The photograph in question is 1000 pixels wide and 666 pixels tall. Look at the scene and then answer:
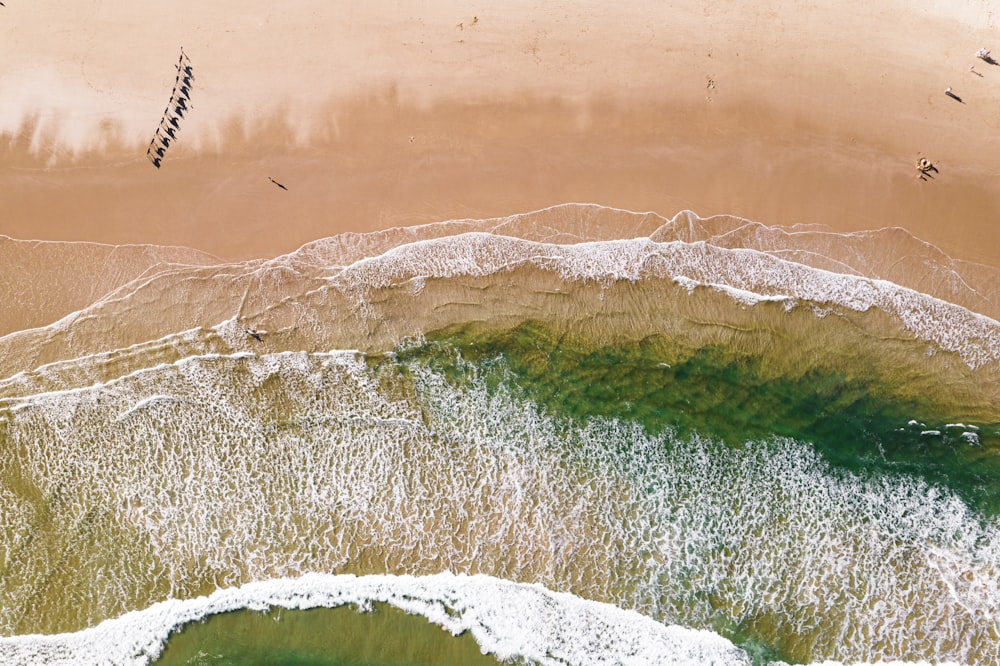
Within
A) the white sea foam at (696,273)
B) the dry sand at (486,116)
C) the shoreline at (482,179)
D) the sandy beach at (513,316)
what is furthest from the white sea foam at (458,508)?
the dry sand at (486,116)

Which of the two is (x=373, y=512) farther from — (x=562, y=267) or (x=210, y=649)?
(x=562, y=267)

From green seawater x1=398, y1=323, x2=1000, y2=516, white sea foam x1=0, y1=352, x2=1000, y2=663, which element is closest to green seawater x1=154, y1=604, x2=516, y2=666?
white sea foam x1=0, y1=352, x2=1000, y2=663

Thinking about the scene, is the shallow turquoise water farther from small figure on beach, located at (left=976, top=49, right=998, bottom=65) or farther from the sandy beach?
small figure on beach, located at (left=976, top=49, right=998, bottom=65)

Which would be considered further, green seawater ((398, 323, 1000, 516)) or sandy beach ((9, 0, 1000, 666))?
green seawater ((398, 323, 1000, 516))

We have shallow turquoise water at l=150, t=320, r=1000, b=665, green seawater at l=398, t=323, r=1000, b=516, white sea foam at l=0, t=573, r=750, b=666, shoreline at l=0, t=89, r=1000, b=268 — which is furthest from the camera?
shoreline at l=0, t=89, r=1000, b=268

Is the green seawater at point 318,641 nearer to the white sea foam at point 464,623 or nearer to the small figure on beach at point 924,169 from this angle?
the white sea foam at point 464,623

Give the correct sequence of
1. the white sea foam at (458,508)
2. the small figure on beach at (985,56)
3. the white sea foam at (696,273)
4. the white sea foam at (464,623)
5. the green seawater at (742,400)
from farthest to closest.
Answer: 1. the small figure on beach at (985,56)
2. the white sea foam at (696,273)
3. the green seawater at (742,400)
4. the white sea foam at (458,508)
5. the white sea foam at (464,623)

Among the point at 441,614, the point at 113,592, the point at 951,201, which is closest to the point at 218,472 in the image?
the point at 113,592
